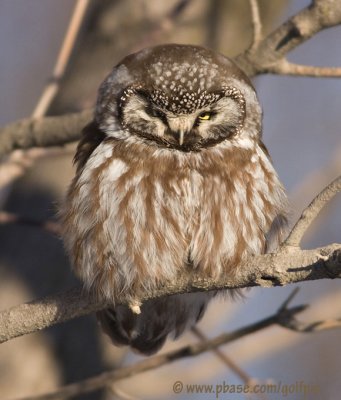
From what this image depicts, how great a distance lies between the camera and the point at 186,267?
4949mm

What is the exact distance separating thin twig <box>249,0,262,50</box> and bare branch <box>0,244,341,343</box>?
1721 millimetres

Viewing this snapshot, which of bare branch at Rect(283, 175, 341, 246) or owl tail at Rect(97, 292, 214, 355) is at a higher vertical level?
bare branch at Rect(283, 175, 341, 246)

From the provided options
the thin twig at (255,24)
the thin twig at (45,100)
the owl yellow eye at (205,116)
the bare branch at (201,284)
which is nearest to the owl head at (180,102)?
the owl yellow eye at (205,116)

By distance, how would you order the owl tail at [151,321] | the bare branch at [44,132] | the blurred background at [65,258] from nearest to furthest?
the owl tail at [151,321], the bare branch at [44,132], the blurred background at [65,258]

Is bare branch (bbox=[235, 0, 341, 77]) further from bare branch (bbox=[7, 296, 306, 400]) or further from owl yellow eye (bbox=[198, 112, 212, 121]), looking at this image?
bare branch (bbox=[7, 296, 306, 400])

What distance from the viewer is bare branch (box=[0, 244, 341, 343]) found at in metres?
4.11

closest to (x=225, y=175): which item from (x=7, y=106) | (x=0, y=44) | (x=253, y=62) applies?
(x=253, y=62)

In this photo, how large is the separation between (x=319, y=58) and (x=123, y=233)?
5.64 meters

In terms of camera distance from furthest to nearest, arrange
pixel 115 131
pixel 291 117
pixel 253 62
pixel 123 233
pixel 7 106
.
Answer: pixel 7 106 < pixel 291 117 < pixel 253 62 < pixel 115 131 < pixel 123 233

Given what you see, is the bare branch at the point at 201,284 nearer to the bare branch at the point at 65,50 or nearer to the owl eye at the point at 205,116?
the owl eye at the point at 205,116

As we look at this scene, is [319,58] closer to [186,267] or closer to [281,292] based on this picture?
[281,292]

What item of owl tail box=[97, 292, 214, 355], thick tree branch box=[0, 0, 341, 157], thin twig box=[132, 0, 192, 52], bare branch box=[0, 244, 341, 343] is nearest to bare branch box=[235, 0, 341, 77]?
thick tree branch box=[0, 0, 341, 157]

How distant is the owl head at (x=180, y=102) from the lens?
5.05 m

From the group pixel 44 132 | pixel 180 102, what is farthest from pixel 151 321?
pixel 180 102
